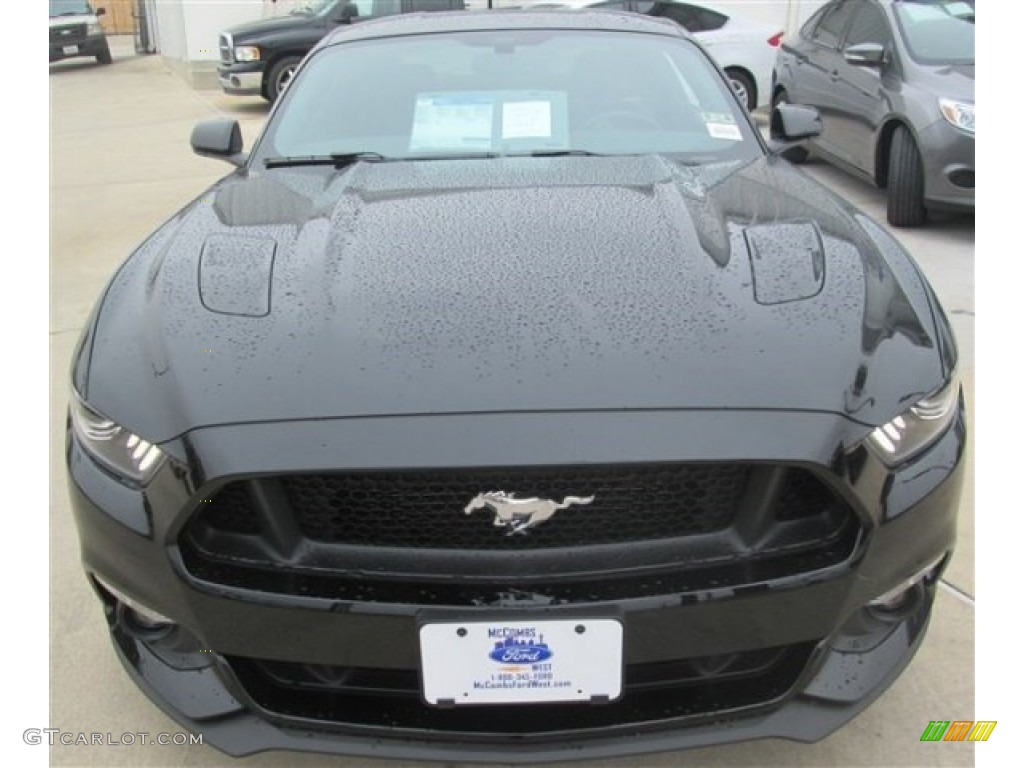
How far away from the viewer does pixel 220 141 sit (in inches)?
131

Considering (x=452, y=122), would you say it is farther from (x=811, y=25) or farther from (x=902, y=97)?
(x=811, y=25)

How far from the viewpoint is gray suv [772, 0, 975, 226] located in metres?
5.78

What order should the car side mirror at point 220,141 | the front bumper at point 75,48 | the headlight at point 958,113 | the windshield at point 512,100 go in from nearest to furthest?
the windshield at point 512,100 < the car side mirror at point 220,141 < the headlight at point 958,113 < the front bumper at point 75,48

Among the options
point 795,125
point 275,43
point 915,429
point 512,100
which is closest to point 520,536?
point 915,429

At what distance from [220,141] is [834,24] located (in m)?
5.86

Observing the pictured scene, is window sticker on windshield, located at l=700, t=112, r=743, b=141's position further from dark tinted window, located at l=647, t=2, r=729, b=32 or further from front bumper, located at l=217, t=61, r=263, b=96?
front bumper, located at l=217, t=61, r=263, b=96

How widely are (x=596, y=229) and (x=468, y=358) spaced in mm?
644

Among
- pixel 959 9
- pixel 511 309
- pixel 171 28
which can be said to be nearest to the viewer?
pixel 511 309

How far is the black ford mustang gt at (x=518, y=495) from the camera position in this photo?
1.67 meters

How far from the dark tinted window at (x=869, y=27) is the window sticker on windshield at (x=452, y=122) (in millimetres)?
4568

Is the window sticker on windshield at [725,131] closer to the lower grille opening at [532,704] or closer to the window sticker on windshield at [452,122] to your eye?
the window sticker on windshield at [452,122]

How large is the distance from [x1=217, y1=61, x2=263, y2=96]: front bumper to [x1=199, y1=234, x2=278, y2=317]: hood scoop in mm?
10406

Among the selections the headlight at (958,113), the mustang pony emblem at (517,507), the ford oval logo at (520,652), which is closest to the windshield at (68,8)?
the headlight at (958,113)
